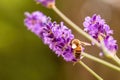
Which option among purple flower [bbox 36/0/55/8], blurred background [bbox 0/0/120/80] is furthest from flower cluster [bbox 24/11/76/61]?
blurred background [bbox 0/0/120/80]

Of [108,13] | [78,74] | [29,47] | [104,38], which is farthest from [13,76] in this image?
[104,38]

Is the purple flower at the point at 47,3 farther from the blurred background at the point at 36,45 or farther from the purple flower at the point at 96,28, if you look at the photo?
the blurred background at the point at 36,45

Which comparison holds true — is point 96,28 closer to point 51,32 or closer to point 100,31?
point 100,31

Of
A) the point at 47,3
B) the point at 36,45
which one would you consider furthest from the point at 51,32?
the point at 36,45

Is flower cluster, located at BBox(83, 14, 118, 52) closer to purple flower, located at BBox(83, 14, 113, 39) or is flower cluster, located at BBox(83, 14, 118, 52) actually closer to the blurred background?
purple flower, located at BBox(83, 14, 113, 39)

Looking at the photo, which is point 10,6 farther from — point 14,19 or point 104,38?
point 104,38
